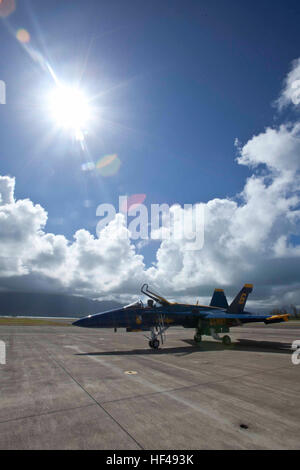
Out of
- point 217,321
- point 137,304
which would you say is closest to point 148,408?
point 137,304

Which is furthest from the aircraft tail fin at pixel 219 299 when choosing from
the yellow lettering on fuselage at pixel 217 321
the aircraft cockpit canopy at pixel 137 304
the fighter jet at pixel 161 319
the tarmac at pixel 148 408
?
the tarmac at pixel 148 408

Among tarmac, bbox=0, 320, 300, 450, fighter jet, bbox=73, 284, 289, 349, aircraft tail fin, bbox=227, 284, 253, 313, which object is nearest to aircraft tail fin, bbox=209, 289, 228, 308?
aircraft tail fin, bbox=227, 284, 253, 313

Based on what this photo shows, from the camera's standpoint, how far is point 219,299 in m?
27.2

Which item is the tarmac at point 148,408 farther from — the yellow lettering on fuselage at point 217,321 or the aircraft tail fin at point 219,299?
the aircraft tail fin at point 219,299

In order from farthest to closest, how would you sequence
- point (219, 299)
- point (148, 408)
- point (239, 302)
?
1. point (219, 299)
2. point (239, 302)
3. point (148, 408)

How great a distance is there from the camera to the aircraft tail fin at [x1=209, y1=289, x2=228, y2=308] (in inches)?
1064

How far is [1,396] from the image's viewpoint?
5.93m

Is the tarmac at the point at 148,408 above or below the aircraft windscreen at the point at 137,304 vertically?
below

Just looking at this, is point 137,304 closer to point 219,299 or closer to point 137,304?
point 137,304

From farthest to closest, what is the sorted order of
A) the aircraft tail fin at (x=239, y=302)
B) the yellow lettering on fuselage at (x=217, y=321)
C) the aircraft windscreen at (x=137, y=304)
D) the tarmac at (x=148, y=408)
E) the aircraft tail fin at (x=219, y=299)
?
the aircraft tail fin at (x=219, y=299)
the aircraft tail fin at (x=239, y=302)
the yellow lettering on fuselage at (x=217, y=321)
the aircraft windscreen at (x=137, y=304)
the tarmac at (x=148, y=408)

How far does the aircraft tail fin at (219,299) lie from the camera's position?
27016 mm

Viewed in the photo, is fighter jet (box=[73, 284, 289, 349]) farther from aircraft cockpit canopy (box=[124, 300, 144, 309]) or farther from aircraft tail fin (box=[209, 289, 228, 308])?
aircraft tail fin (box=[209, 289, 228, 308])

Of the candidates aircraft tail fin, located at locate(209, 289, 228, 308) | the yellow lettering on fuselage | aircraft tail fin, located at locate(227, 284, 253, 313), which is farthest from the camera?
aircraft tail fin, located at locate(209, 289, 228, 308)
